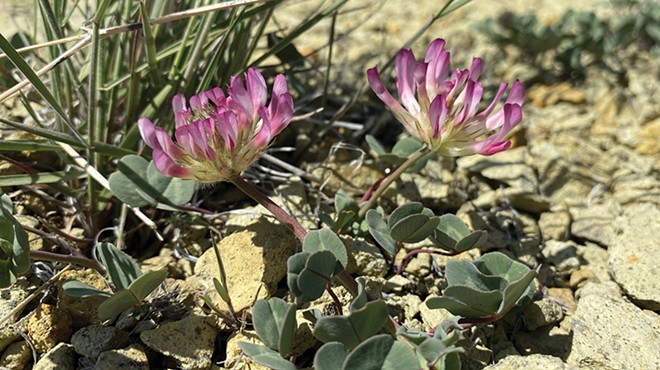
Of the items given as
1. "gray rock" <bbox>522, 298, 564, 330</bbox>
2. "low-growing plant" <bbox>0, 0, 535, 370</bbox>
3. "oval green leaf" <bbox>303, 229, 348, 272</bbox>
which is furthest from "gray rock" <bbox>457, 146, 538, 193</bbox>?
"oval green leaf" <bbox>303, 229, 348, 272</bbox>

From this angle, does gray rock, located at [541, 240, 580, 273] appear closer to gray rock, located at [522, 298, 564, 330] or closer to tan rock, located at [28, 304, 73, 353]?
gray rock, located at [522, 298, 564, 330]

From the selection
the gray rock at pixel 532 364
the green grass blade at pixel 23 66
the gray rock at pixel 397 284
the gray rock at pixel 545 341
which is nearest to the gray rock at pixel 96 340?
the green grass blade at pixel 23 66

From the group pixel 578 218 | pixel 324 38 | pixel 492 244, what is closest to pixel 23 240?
pixel 492 244

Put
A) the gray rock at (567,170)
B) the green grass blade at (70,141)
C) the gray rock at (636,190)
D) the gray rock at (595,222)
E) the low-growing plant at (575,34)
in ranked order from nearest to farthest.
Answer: the green grass blade at (70,141)
the gray rock at (595,222)
the gray rock at (636,190)
the gray rock at (567,170)
the low-growing plant at (575,34)

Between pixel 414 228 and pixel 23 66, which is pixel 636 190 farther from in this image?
pixel 23 66

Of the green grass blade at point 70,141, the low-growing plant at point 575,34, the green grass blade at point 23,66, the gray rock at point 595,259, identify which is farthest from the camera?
the low-growing plant at point 575,34

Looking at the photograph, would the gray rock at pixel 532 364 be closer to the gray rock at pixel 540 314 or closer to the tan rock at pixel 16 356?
the gray rock at pixel 540 314

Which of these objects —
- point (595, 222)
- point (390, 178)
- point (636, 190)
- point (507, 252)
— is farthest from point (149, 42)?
point (636, 190)
